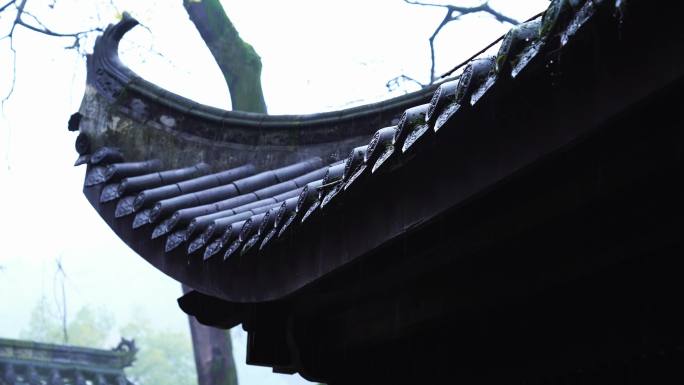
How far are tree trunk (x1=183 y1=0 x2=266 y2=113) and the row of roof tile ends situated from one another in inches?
294

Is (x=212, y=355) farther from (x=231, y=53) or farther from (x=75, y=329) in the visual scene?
(x=75, y=329)

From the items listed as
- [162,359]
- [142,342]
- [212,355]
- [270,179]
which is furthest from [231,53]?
[142,342]

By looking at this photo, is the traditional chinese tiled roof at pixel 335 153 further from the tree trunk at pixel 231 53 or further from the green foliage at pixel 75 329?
the green foliage at pixel 75 329

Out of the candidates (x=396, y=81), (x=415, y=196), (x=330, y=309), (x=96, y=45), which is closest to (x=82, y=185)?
(x=96, y=45)

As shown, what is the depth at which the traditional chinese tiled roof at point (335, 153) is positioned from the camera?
213 centimetres

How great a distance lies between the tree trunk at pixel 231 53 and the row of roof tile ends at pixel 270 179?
748cm

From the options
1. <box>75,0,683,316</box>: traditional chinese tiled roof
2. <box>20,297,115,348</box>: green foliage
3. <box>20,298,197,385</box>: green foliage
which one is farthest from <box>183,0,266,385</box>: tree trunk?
<box>20,297,115,348</box>: green foliage

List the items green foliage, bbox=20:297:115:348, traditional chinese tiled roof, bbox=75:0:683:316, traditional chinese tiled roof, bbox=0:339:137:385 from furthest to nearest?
1. green foliage, bbox=20:297:115:348
2. traditional chinese tiled roof, bbox=0:339:137:385
3. traditional chinese tiled roof, bbox=75:0:683:316

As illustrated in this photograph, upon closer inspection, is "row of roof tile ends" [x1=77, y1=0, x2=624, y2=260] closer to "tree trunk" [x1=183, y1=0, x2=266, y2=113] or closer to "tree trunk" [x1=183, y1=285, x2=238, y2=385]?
"tree trunk" [x1=183, y1=0, x2=266, y2=113]

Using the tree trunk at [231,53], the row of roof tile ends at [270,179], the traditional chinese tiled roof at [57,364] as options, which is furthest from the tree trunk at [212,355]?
the row of roof tile ends at [270,179]

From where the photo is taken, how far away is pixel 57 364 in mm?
16250

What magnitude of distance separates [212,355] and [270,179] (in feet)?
28.1

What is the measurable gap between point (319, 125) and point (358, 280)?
5.02 ft

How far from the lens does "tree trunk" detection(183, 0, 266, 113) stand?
41.2ft
